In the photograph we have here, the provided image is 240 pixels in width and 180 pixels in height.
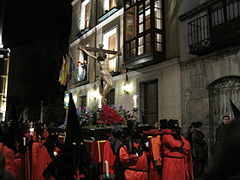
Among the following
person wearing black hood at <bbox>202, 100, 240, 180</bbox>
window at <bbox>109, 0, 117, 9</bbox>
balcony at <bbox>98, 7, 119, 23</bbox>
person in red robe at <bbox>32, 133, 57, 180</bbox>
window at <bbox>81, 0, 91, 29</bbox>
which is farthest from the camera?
window at <bbox>81, 0, 91, 29</bbox>

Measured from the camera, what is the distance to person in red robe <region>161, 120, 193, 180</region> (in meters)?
5.70

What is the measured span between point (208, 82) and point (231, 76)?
1.10 metres

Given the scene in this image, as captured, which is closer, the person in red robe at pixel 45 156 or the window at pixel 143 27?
the person in red robe at pixel 45 156

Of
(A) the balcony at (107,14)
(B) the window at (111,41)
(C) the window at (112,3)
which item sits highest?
(C) the window at (112,3)

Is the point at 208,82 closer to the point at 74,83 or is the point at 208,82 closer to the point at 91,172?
the point at 91,172

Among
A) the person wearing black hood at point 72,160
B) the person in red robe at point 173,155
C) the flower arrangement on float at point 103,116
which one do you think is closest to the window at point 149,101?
the flower arrangement on float at point 103,116

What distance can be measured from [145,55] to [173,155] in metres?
8.32

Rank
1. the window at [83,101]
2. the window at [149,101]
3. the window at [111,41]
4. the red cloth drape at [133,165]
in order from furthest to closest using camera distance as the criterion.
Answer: the window at [83,101]
the window at [111,41]
the window at [149,101]
the red cloth drape at [133,165]

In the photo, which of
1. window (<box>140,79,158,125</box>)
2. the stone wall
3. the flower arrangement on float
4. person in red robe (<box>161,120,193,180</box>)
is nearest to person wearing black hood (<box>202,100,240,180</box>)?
person in red robe (<box>161,120,193,180</box>)

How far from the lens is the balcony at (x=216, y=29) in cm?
962

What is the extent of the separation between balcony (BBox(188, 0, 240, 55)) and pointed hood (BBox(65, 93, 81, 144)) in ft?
28.9

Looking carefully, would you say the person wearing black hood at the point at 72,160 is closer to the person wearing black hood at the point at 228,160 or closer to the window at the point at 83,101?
the person wearing black hood at the point at 228,160

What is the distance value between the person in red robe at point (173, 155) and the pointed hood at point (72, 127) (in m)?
3.64

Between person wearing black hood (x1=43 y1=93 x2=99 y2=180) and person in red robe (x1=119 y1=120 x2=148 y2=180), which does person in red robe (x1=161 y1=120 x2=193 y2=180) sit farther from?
person wearing black hood (x1=43 y1=93 x2=99 y2=180)
